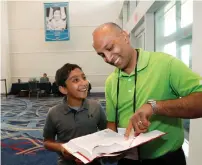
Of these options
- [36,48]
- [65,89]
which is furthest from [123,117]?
[36,48]

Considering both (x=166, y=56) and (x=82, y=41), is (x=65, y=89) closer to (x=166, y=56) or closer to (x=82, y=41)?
(x=166, y=56)

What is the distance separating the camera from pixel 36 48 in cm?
1225

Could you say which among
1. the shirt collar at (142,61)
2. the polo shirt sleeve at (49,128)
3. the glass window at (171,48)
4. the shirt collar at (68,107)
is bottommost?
the polo shirt sleeve at (49,128)

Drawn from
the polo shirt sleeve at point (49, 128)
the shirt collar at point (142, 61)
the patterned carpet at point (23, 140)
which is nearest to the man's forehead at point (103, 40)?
the shirt collar at point (142, 61)

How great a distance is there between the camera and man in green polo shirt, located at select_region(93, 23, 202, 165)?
3.62ft

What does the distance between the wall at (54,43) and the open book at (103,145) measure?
10956mm

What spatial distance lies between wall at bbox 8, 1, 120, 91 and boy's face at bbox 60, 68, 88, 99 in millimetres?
10391

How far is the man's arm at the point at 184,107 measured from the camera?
98 centimetres

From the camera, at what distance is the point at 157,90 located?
116 cm

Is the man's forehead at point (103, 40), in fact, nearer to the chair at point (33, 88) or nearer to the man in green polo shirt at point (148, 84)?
the man in green polo shirt at point (148, 84)

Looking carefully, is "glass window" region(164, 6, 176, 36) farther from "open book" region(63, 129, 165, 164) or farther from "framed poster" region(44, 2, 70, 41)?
"framed poster" region(44, 2, 70, 41)

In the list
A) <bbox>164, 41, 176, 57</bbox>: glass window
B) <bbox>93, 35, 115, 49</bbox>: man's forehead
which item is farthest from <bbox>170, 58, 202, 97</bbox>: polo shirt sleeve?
<bbox>164, 41, 176, 57</bbox>: glass window

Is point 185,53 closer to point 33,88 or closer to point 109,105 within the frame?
point 109,105

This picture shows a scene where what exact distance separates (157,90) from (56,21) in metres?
10.5
